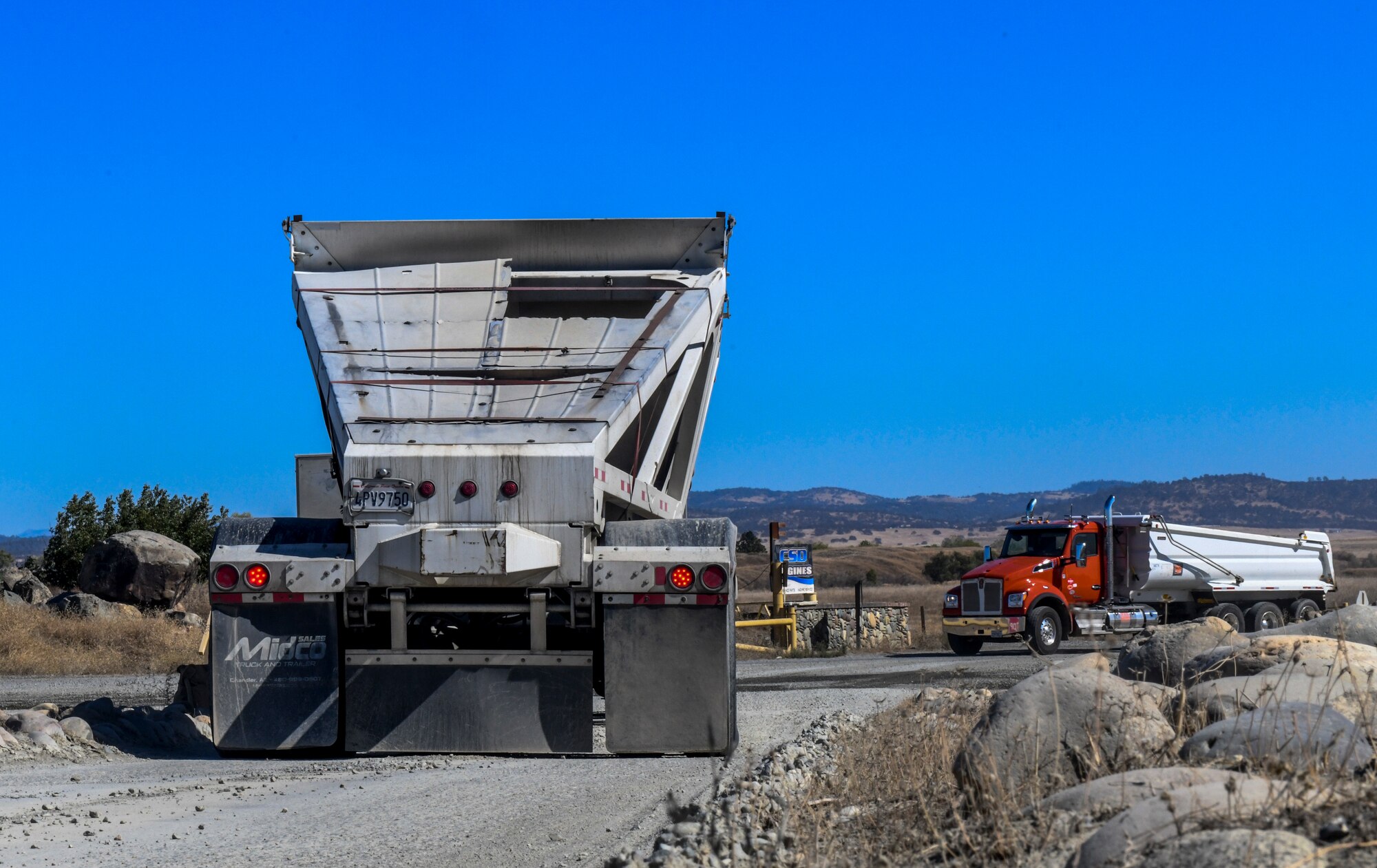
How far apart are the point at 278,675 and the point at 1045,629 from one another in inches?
769

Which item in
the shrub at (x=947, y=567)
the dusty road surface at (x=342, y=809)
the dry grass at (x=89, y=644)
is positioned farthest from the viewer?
the shrub at (x=947, y=567)

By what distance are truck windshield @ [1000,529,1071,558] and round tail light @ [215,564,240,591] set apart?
20321mm

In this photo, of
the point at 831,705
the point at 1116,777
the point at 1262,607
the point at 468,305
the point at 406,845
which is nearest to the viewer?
the point at 1116,777

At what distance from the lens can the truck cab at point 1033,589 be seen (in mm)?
25406

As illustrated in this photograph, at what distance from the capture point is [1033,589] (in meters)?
25.6

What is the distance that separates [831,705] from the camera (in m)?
14.8

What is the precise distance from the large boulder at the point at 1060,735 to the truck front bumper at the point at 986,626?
63.3 ft

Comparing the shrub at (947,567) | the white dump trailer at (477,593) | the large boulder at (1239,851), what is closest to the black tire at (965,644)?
the white dump trailer at (477,593)

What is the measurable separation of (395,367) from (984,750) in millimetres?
5140

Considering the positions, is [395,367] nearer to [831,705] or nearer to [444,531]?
[444,531]

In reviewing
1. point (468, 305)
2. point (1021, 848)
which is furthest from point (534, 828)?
point (468, 305)

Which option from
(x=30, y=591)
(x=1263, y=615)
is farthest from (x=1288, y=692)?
(x=30, y=591)

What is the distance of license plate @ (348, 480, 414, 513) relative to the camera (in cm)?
809

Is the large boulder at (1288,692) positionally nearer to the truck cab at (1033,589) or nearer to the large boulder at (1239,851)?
the large boulder at (1239,851)
